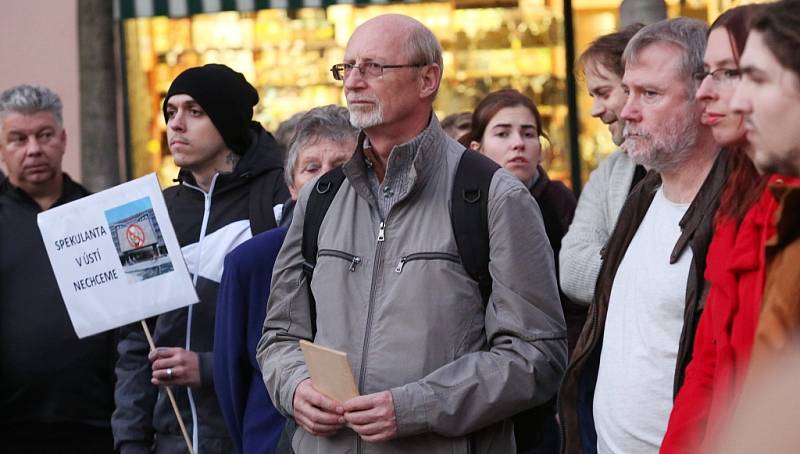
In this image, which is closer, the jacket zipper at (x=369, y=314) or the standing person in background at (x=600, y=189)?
the jacket zipper at (x=369, y=314)

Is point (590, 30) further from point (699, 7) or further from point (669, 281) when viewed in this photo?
point (669, 281)

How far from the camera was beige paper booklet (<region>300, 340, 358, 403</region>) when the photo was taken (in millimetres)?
3605

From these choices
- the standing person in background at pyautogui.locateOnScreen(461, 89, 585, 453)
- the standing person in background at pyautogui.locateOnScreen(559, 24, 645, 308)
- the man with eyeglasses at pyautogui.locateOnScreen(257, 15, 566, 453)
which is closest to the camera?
the man with eyeglasses at pyautogui.locateOnScreen(257, 15, 566, 453)

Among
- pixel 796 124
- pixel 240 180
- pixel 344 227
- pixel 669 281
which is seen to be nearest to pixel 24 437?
pixel 240 180

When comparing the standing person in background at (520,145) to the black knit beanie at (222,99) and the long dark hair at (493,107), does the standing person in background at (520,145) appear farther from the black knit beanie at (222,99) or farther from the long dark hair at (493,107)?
the black knit beanie at (222,99)

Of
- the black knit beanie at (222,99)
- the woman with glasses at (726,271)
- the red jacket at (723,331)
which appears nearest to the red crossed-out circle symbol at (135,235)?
the black knit beanie at (222,99)

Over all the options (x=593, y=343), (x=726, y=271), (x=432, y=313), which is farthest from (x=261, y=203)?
(x=726, y=271)

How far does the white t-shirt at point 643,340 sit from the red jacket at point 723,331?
1.25ft

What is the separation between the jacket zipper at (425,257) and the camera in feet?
12.5

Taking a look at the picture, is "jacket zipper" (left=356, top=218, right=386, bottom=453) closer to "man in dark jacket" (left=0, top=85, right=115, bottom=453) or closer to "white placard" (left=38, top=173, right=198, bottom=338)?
"white placard" (left=38, top=173, right=198, bottom=338)

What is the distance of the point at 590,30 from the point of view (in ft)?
37.4

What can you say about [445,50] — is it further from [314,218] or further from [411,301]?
[411,301]

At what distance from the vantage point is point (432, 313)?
3766 millimetres

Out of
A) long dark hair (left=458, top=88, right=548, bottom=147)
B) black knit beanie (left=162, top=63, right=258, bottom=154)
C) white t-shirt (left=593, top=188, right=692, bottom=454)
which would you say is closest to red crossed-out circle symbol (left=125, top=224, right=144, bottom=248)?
black knit beanie (left=162, top=63, right=258, bottom=154)
